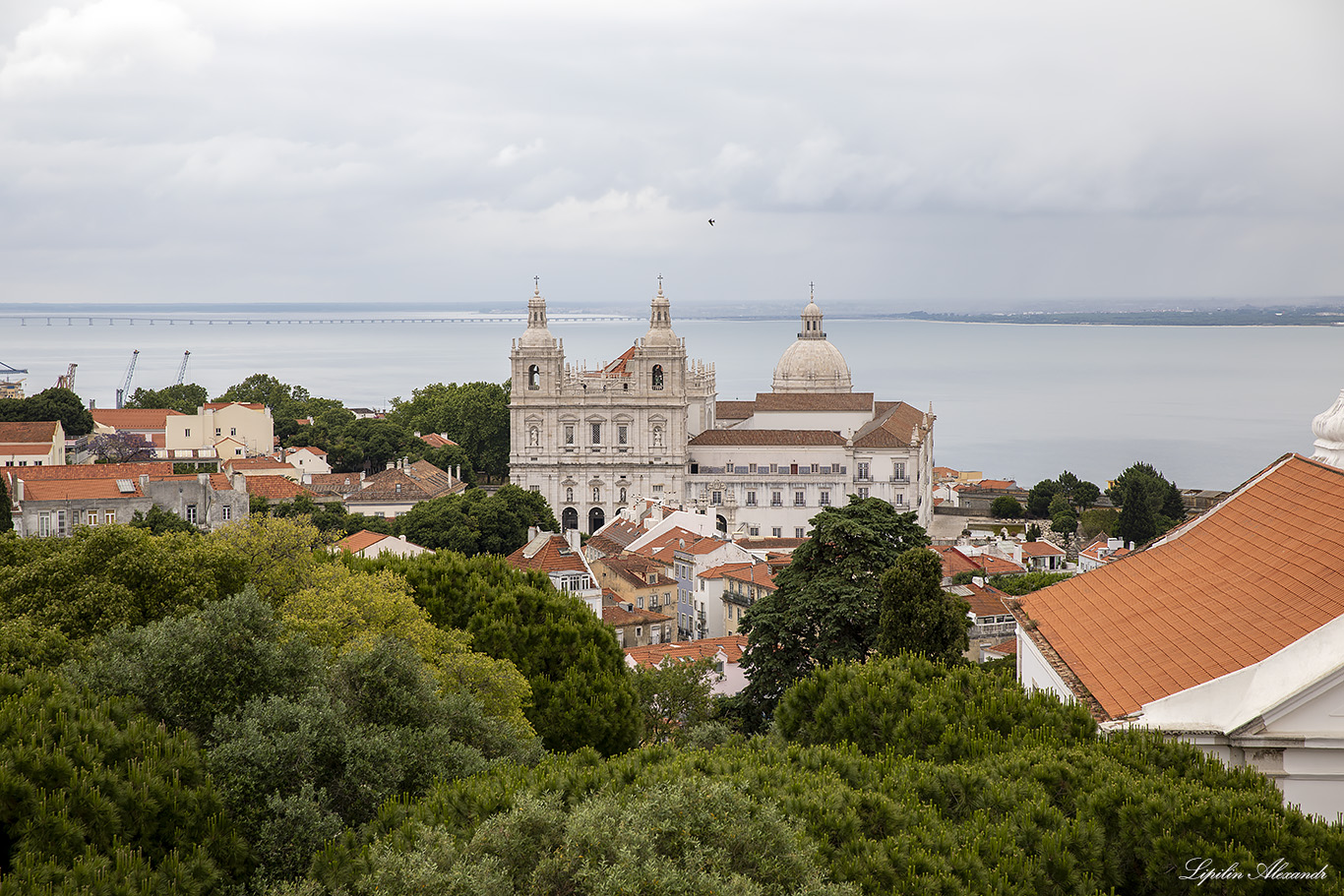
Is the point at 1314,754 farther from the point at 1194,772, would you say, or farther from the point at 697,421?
the point at 697,421

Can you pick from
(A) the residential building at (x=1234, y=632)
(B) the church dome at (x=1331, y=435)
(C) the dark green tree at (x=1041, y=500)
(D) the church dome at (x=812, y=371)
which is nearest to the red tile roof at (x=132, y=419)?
(D) the church dome at (x=812, y=371)

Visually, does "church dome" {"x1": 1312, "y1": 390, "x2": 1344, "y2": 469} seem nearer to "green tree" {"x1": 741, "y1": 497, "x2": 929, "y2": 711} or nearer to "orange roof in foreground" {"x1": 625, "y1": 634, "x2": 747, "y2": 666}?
"green tree" {"x1": 741, "y1": 497, "x2": 929, "y2": 711}

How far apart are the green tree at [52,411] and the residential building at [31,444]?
6079 millimetres

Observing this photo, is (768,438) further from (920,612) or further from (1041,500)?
(920,612)

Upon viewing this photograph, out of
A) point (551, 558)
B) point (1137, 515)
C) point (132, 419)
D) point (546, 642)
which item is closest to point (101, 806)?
point (546, 642)

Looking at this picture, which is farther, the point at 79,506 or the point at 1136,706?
the point at 79,506

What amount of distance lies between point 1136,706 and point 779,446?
50.6 m

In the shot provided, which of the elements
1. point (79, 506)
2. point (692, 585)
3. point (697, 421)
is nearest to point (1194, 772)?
point (692, 585)

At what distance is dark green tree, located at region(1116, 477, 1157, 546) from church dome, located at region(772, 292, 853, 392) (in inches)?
889

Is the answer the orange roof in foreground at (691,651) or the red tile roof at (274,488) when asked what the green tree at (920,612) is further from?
the red tile roof at (274,488)

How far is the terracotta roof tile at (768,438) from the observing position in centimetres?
6097

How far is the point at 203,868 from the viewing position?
8.71m

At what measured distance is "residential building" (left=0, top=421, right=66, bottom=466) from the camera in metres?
56.6

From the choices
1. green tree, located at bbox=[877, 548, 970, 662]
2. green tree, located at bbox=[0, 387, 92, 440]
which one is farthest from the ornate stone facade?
green tree, located at bbox=[877, 548, 970, 662]
